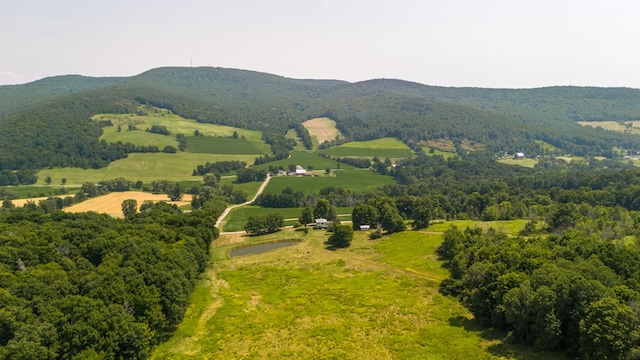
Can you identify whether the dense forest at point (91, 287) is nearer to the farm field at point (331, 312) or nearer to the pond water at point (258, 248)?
the farm field at point (331, 312)

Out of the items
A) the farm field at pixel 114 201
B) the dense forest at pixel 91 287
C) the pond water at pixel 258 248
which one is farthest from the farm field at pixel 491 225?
the farm field at pixel 114 201

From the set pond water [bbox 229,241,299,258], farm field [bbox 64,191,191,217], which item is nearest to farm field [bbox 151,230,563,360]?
pond water [bbox 229,241,299,258]

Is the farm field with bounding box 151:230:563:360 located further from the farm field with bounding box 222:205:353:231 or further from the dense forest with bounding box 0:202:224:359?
the farm field with bounding box 222:205:353:231

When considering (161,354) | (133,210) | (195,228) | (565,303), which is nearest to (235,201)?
(133,210)

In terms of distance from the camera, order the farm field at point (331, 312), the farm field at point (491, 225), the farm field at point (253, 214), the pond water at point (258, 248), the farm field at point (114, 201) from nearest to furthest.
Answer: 1. the farm field at point (331, 312)
2. the farm field at point (491, 225)
3. the pond water at point (258, 248)
4. the farm field at point (253, 214)
5. the farm field at point (114, 201)

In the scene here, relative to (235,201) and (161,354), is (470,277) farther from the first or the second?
(235,201)

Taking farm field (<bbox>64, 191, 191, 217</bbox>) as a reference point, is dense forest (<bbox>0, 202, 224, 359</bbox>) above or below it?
above
